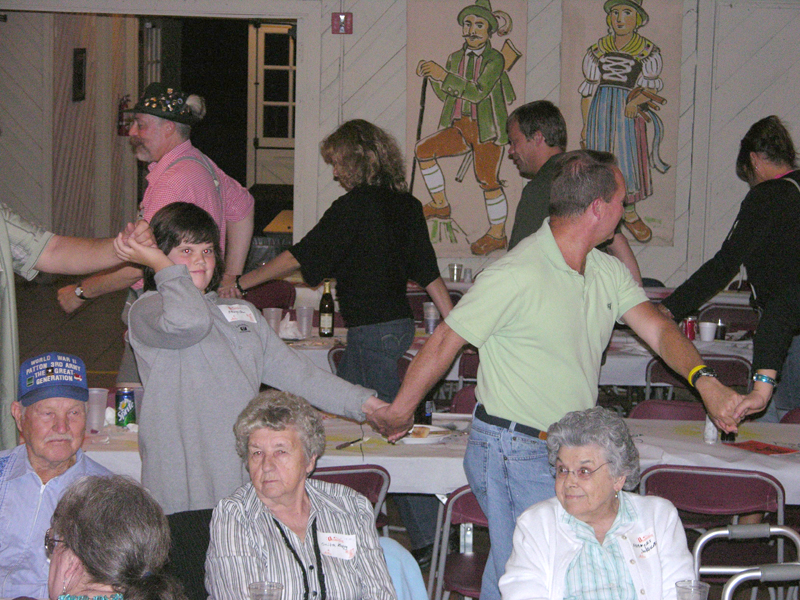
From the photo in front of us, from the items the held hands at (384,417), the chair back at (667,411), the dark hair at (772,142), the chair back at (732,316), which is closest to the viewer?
the held hands at (384,417)

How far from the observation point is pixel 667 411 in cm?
424

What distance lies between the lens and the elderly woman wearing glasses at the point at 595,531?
2305 mm

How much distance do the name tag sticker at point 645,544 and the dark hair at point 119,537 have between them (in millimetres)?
1210

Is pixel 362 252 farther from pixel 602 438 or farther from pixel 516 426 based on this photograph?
pixel 602 438

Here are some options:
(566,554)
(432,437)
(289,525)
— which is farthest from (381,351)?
(566,554)

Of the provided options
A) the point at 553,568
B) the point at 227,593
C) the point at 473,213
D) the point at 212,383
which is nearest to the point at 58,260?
the point at 212,383

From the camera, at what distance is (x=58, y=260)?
2754 millimetres

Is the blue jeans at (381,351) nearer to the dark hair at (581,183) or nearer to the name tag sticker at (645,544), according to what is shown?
the dark hair at (581,183)

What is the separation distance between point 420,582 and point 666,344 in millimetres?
1124

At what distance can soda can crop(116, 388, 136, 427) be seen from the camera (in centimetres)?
359

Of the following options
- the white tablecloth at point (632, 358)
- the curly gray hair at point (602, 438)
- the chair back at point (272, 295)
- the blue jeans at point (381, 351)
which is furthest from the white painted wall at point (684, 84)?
the curly gray hair at point (602, 438)

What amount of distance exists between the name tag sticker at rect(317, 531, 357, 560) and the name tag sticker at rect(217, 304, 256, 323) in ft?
2.25

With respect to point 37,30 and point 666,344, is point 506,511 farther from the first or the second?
point 37,30

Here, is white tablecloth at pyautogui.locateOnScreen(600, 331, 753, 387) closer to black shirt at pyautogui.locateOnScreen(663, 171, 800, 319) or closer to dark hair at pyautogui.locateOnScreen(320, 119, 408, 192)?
black shirt at pyautogui.locateOnScreen(663, 171, 800, 319)
